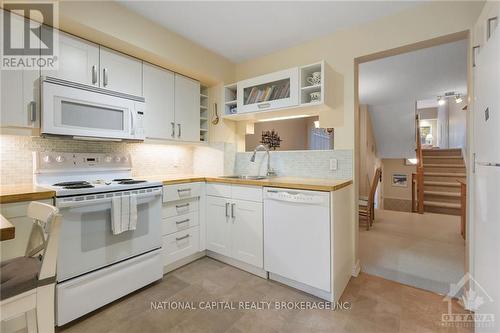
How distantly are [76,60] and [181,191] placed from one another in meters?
1.40

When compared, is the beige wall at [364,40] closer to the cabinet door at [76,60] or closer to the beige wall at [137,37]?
the beige wall at [137,37]

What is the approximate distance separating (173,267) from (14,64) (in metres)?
2.06

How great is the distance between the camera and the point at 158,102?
246 cm

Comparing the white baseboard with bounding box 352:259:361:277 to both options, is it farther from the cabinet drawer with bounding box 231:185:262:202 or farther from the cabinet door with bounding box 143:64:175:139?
the cabinet door with bounding box 143:64:175:139

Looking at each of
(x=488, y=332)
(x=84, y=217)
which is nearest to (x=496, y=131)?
(x=488, y=332)

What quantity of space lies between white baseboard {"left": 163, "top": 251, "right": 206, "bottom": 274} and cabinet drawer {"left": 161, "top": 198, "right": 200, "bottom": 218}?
50cm

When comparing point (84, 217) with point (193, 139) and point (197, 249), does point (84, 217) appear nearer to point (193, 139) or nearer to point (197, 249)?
point (197, 249)

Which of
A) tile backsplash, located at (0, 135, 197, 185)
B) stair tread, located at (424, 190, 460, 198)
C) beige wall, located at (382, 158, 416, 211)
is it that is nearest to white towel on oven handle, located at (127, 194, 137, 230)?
tile backsplash, located at (0, 135, 197, 185)

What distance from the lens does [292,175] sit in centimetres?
265

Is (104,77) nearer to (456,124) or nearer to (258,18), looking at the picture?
(258,18)

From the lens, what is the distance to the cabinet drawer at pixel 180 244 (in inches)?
88.0

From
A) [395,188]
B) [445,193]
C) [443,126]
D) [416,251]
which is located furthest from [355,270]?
[443,126]

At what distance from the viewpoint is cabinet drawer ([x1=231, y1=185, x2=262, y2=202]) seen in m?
2.16

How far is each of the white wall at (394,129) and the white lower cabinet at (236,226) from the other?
16.2 feet
